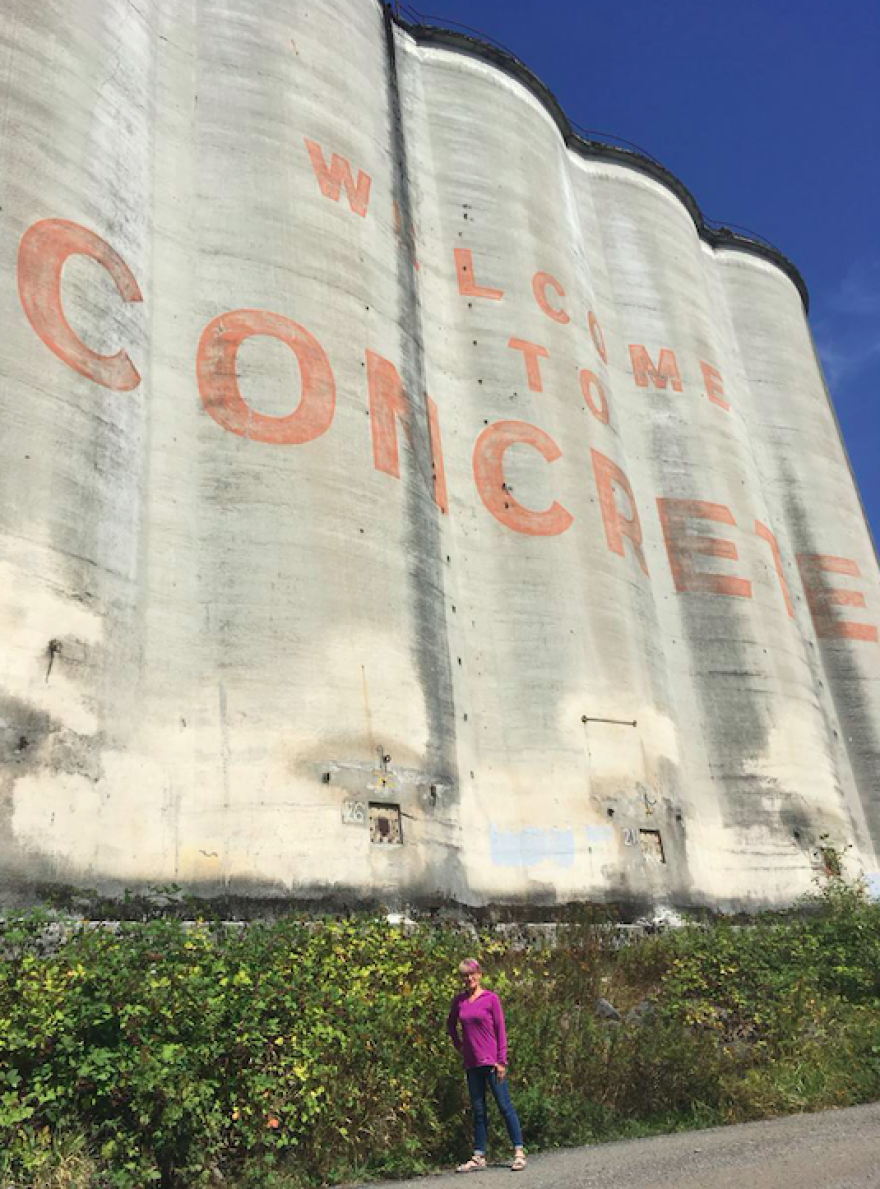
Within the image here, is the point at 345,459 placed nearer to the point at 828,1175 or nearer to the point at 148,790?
the point at 148,790

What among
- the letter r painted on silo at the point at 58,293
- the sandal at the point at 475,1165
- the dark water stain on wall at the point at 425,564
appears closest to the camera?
the sandal at the point at 475,1165

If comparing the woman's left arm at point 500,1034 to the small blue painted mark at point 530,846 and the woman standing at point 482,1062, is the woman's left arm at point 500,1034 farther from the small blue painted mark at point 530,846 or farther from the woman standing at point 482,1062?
the small blue painted mark at point 530,846

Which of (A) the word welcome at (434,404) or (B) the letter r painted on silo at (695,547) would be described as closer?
(A) the word welcome at (434,404)

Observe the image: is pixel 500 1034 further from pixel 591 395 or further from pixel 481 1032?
pixel 591 395

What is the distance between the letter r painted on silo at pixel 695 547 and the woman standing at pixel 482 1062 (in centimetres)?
1765

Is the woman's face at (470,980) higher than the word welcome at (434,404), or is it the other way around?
the word welcome at (434,404)

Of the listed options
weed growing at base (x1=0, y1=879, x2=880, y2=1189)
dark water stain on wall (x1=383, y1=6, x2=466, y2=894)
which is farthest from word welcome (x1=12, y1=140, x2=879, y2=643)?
weed growing at base (x1=0, y1=879, x2=880, y2=1189)

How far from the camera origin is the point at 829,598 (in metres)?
28.5

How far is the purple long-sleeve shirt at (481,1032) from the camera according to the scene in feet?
24.6

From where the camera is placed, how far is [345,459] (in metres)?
16.3

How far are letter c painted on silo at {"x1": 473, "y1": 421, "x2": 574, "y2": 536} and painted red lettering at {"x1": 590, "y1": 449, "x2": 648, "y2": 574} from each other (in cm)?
128

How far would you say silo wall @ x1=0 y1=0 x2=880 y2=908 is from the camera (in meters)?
13.1

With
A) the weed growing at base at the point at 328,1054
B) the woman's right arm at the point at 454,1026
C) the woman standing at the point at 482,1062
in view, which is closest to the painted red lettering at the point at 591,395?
the weed growing at base at the point at 328,1054

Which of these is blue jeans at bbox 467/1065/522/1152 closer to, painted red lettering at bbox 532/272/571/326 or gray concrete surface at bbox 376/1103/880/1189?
gray concrete surface at bbox 376/1103/880/1189
